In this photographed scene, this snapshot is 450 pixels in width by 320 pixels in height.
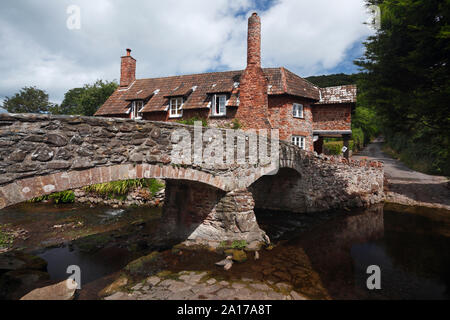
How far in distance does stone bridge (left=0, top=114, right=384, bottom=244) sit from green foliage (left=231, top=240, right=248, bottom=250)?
12 cm

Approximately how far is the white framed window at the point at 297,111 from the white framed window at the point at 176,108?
8196 mm

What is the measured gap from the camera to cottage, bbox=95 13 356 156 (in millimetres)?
13453

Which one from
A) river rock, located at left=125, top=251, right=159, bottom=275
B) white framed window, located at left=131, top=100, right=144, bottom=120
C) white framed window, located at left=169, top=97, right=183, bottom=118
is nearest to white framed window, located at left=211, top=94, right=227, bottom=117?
white framed window, located at left=169, top=97, right=183, bottom=118

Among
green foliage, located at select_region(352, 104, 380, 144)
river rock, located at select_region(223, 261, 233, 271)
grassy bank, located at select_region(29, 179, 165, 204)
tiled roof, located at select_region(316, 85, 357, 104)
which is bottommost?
river rock, located at select_region(223, 261, 233, 271)

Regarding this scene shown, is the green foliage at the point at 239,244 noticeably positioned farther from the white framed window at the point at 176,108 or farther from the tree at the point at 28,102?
the tree at the point at 28,102

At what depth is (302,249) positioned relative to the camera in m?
7.48

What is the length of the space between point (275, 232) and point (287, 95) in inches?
394

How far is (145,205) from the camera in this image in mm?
12312

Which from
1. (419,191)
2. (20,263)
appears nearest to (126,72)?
(20,263)

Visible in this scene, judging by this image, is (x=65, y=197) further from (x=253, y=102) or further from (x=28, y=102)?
(x=28, y=102)

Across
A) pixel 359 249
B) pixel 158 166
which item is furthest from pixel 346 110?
pixel 158 166

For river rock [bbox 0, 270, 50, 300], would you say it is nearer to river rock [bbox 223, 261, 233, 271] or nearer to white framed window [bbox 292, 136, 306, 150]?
river rock [bbox 223, 261, 233, 271]

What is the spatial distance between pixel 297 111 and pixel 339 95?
3.59m

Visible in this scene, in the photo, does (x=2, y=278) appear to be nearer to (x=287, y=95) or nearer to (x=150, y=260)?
(x=150, y=260)
